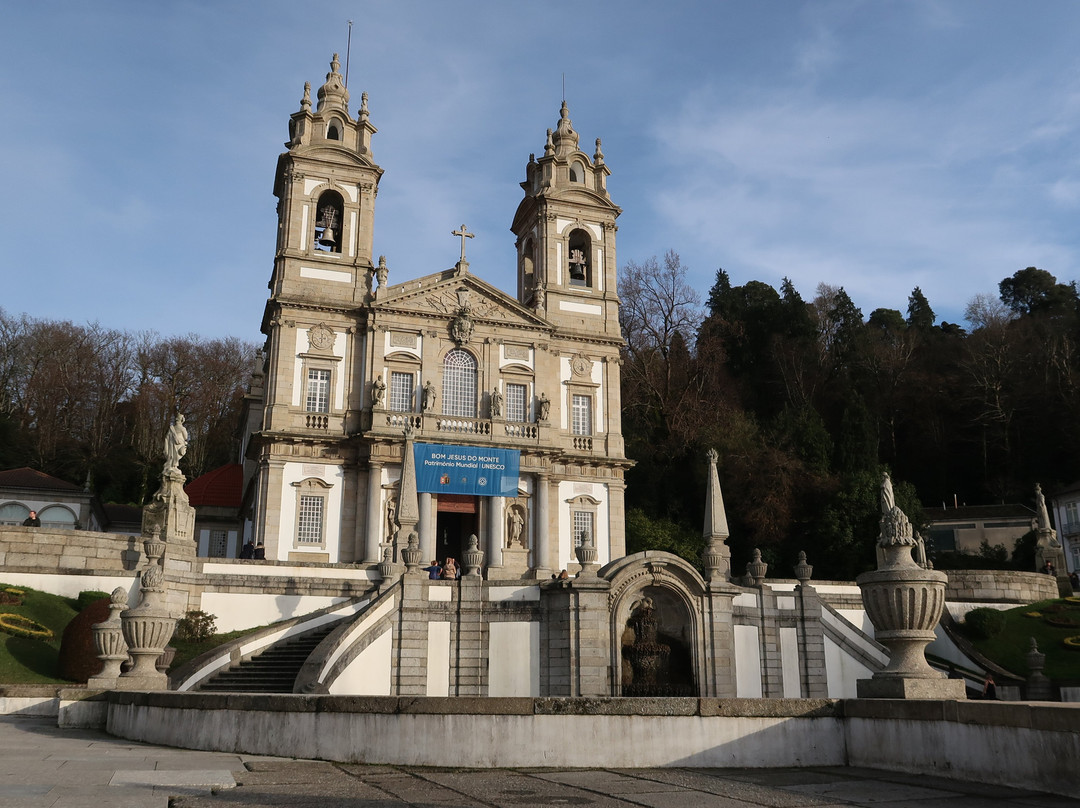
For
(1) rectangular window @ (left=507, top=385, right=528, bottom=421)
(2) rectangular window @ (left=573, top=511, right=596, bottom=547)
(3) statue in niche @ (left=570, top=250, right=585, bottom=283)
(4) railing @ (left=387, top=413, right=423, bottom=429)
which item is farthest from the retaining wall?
(3) statue in niche @ (left=570, top=250, right=585, bottom=283)

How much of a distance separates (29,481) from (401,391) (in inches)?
738

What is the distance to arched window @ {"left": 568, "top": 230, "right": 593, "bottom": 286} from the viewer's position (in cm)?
3991

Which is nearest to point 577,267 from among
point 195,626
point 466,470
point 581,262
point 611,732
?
point 581,262

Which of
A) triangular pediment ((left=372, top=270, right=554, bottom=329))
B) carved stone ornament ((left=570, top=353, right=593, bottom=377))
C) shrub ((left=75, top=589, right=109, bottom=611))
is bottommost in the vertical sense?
shrub ((left=75, top=589, right=109, bottom=611))

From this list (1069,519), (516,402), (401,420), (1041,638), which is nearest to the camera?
(1041,638)

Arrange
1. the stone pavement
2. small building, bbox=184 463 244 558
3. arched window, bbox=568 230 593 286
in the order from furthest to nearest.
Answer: small building, bbox=184 463 244 558 < arched window, bbox=568 230 593 286 < the stone pavement

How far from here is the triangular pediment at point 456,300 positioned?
35500 mm

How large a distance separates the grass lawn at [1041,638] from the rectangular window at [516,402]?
17.1 metres

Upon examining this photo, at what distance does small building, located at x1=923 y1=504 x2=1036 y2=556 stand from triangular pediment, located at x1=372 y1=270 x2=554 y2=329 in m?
20.8

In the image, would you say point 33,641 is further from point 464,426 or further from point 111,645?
point 464,426

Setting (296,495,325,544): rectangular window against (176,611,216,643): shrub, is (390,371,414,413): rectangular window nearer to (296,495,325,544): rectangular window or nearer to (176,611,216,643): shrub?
(296,495,325,544): rectangular window

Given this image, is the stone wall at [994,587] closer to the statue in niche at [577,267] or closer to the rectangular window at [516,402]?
the rectangular window at [516,402]

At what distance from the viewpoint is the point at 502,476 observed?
33219mm

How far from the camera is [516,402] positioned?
36188 millimetres
